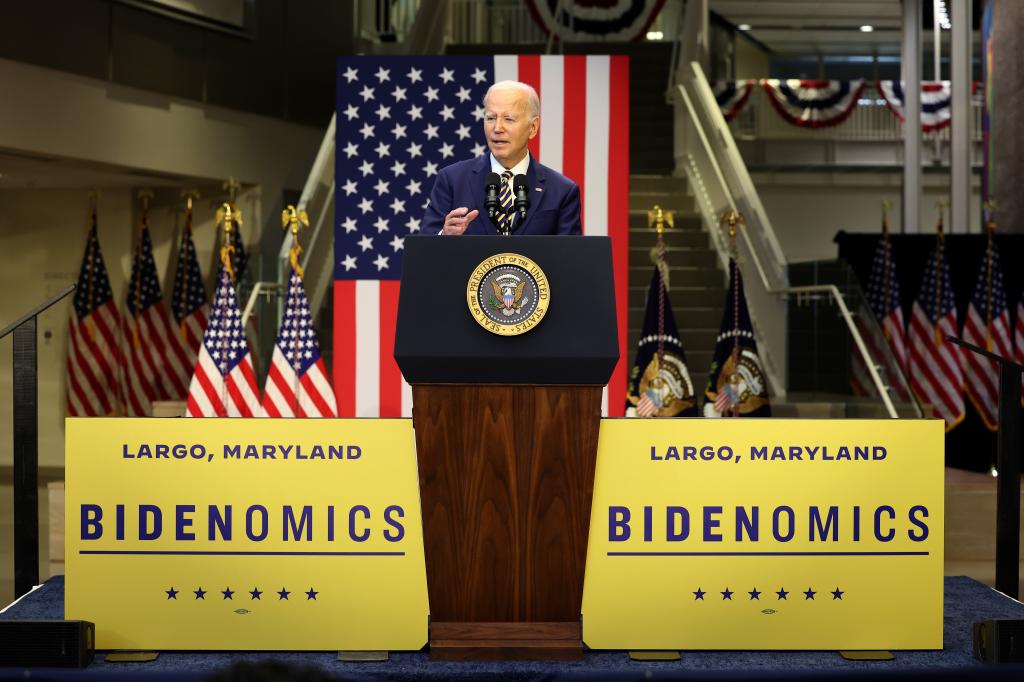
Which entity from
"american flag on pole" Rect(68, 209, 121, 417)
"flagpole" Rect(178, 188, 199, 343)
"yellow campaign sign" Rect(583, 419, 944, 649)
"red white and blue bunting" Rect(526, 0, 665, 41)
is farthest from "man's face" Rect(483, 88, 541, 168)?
"red white and blue bunting" Rect(526, 0, 665, 41)

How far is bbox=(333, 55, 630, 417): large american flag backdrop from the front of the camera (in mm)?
7023

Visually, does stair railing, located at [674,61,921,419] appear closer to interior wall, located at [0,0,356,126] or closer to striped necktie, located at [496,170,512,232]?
interior wall, located at [0,0,356,126]

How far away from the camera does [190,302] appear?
412 inches

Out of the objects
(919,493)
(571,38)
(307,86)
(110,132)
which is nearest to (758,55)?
(571,38)

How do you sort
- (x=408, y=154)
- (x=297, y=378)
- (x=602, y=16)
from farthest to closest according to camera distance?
(x=602, y=16) < (x=408, y=154) < (x=297, y=378)

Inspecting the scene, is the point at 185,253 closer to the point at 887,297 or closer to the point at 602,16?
the point at 887,297

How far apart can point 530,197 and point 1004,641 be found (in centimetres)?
192

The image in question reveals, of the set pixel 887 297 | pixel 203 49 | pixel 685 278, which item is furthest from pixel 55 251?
pixel 887 297

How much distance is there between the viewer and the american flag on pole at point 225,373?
709 cm

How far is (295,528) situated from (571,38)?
38.6 feet

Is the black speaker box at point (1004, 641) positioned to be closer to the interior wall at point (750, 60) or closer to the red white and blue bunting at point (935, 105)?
the red white and blue bunting at point (935, 105)

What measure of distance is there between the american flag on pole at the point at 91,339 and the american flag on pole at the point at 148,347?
6.9 inches

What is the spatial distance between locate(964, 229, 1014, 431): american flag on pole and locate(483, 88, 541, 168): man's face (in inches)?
214

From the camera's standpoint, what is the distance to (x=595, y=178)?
7.04 m
